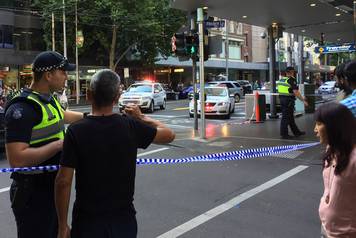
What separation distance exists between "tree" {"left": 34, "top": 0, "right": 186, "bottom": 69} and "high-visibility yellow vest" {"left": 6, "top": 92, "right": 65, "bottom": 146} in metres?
34.8

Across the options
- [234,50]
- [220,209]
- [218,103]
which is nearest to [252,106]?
[218,103]

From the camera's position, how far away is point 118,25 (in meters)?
38.1

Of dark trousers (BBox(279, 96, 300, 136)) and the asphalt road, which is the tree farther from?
the asphalt road

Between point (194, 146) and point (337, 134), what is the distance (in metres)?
9.35

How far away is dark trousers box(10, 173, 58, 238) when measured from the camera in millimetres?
3010

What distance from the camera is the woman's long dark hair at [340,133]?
2.66 m

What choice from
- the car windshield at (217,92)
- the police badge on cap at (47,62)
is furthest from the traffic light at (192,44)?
the police badge on cap at (47,62)

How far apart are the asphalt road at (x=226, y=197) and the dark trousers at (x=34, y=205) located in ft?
7.98

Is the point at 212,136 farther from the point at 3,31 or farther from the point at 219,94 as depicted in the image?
the point at 3,31

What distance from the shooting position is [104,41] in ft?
129

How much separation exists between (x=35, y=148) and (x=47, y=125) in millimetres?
186

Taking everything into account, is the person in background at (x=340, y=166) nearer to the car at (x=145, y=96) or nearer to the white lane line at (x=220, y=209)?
the white lane line at (x=220, y=209)

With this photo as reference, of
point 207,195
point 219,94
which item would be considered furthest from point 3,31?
point 207,195

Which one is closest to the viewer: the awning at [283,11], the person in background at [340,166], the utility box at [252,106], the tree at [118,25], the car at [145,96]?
the person in background at [340,166]
